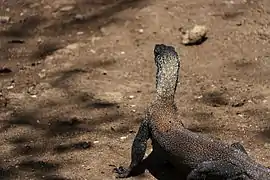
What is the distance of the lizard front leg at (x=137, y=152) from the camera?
455 cm

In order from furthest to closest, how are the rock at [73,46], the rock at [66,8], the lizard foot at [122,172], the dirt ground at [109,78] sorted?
1. the rock at [66,8]
2. the rock at [73,46]
3. the dirt ground at [109,78]
4. the lizard foot at [122,172]

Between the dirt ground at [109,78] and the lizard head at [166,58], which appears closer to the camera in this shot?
the lizard head at [166,58]

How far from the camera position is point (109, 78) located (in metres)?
5.93

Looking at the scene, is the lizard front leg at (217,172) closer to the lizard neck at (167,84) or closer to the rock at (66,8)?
the lizard neck at (167,84)

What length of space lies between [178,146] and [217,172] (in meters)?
0.37

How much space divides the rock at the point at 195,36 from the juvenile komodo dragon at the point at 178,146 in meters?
1.52

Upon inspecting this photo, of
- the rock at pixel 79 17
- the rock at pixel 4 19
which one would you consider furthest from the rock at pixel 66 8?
the rock at pixel 4 19

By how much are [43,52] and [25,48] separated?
24cm

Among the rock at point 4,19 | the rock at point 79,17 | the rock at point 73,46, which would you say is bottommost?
the rock at point 73,46

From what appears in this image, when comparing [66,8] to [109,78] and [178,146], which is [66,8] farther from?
[178,146]

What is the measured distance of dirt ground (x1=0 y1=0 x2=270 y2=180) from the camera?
4.88 metres

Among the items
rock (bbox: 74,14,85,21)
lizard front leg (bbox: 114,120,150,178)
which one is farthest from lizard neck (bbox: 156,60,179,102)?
rock (bbox: 74,14,85,21)

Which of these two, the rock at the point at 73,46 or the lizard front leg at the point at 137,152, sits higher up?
the lizard front leg at the point at 137,152

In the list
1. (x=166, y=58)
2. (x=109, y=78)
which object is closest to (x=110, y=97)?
(x=109, y=78)
